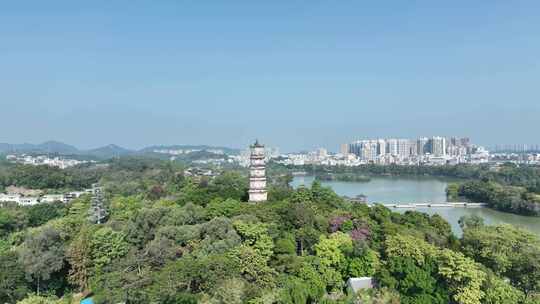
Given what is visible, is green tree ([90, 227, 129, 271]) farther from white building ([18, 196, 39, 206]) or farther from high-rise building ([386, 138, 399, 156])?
high-rise building ([386, 138, 399, 156])

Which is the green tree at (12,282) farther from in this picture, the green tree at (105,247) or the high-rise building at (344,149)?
the high-rise building at (344,149)

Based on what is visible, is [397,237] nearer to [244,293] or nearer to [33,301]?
[244,293]

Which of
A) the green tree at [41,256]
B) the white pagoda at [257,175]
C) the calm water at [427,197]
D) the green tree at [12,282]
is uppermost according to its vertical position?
the white pagoda at [257,175]

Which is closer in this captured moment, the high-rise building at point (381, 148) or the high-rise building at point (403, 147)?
the high-rise building at point (403, 147)

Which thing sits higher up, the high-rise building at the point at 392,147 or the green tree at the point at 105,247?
the high-rise building at the point at 392,147

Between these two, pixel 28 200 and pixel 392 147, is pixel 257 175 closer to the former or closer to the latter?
pixel 28 200

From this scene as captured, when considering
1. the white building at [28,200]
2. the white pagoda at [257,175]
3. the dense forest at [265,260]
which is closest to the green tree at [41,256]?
the dense forest at [265,260]

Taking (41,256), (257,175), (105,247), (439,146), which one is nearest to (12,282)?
(41,256)
